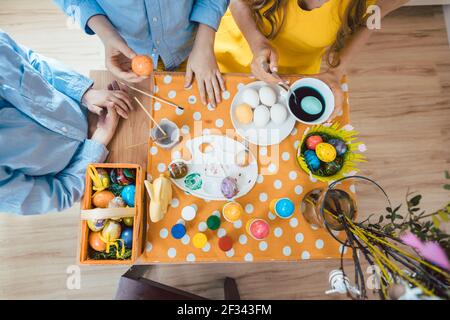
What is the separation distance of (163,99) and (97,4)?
37 centimetres

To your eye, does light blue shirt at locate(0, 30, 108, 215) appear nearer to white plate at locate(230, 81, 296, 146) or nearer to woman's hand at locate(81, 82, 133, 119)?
woman's hand at locate(81, 82, 133, 119)

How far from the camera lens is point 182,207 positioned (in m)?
0.93

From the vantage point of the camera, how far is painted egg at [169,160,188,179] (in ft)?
3.02

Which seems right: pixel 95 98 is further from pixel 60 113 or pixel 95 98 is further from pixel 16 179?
pixel 16 179

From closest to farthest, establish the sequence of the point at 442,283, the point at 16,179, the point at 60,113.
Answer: the point at 442,283 < the point at 16,179 < the point at 60,113

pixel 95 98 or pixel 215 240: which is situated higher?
pixel 95 98

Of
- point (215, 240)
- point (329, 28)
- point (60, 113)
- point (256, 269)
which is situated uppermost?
point (329, 28)

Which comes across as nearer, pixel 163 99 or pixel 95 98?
pixel 163 99

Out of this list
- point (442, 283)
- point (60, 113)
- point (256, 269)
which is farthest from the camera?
point (256, 269)

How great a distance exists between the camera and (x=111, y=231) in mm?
830

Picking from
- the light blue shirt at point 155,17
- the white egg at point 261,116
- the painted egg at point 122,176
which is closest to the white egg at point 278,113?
the white egg at point 261,116

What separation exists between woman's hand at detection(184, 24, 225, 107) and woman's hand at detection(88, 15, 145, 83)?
180 millimetres

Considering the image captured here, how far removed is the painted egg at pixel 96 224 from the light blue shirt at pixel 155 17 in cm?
63

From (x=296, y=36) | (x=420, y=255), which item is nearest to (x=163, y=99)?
(x=296, y=36)
